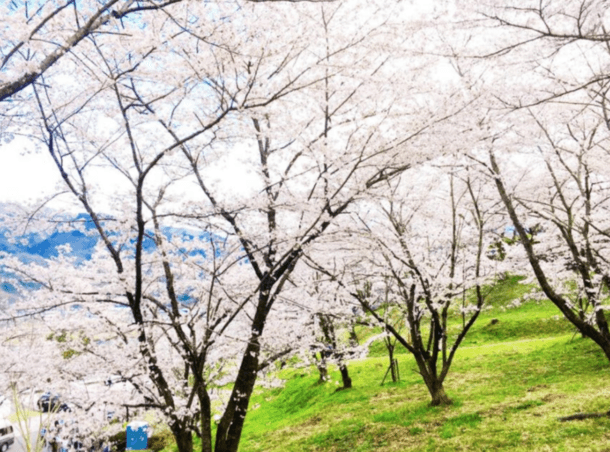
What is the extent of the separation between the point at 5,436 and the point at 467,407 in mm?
17980

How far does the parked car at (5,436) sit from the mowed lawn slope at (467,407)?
9700 millimetres

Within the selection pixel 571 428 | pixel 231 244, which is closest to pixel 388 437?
pixel 571 428

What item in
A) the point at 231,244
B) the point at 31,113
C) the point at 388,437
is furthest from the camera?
the point at 388,437

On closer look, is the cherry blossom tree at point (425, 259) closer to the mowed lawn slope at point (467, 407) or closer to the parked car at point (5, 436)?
the mowed lawn slope at point (467, 407)

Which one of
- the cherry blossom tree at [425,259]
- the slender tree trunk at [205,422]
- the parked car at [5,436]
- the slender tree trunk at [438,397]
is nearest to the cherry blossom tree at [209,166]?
the slender tree trunk at [205,422]

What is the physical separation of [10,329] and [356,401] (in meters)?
10.2

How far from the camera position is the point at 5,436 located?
17.3 metres

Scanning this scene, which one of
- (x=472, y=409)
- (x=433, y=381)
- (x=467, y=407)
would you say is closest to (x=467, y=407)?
(x=467, y=407)

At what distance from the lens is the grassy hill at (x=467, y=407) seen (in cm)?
774

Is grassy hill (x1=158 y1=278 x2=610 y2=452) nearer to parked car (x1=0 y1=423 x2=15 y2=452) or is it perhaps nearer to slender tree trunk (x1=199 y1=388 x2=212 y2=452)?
slender tree trunk (x1=199 y1=388 x2=212 y2=452)

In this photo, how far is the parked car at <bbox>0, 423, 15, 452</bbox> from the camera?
17.2 m

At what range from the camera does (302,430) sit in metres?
12.3

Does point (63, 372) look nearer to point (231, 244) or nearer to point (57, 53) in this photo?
point (231, 244)

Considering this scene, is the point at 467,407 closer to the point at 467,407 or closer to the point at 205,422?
the point at 467,407
